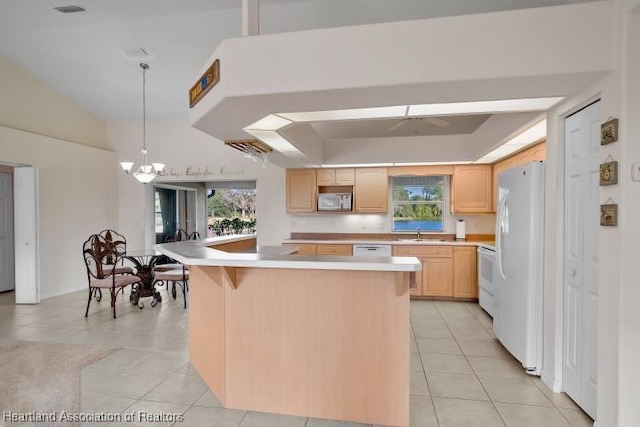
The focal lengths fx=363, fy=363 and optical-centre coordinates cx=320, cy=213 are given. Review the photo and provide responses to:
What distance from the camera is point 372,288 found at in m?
2.29

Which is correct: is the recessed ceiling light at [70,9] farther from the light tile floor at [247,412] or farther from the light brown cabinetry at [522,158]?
the light brown cabinetry at [522,158]

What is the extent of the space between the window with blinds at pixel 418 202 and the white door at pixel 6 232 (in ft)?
21.8

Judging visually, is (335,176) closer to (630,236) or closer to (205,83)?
(205,83)

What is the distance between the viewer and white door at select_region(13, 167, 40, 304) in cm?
534

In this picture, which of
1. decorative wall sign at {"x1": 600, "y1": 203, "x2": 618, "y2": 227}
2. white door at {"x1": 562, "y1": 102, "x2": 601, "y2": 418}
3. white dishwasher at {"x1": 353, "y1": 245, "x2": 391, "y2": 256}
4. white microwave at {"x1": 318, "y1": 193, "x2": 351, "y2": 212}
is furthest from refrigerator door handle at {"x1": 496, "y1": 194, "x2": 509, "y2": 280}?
white microwave at {"x1": 318, "y1": 193, "x2": 351, "y2": 212}

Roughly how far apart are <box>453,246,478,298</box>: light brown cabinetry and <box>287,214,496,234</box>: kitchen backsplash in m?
0.71

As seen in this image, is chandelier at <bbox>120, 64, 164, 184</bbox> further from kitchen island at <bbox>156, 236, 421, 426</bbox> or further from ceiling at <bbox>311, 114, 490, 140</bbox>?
kitchen island at <bbox>156, 236, 421, 426</bbox>

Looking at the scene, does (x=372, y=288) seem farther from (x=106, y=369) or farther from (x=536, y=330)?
(x=106, y=369)

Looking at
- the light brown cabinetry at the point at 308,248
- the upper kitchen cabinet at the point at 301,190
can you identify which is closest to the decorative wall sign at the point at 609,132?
the light brown cabinetry at the point at 308,248

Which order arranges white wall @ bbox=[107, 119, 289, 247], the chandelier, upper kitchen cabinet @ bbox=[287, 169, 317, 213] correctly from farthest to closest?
white wall @ bbox=[107, 119, 289, 247]
upper kitchen cabinet @ bbox=[287, 169, 317, 213]
the chandelier

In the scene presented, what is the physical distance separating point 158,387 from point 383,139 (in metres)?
4.36

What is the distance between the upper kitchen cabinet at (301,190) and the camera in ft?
19.8

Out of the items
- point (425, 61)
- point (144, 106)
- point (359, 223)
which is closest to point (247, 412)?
point (425, 61)

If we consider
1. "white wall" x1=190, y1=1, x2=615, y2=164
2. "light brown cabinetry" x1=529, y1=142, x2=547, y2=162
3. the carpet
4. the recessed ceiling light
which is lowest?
the carpet
